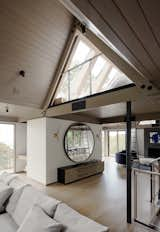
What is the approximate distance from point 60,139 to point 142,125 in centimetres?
603

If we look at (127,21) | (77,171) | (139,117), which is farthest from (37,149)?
(127,21)

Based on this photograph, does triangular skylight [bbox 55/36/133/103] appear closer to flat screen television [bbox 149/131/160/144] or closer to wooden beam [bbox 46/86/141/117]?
wooden beam [bbox 46/86/141/117]

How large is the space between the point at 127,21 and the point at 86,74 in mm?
2990

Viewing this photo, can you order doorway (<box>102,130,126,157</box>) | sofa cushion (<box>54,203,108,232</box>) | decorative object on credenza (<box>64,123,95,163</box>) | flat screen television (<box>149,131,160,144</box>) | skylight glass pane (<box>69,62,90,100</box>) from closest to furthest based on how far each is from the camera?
sofa cushion (<box>54,203,108,232</box>) < skylight glass pane (<box>69,62,90,100</box>) < decorative object on credenza (<box>64,123,95,163</box>) < flat screen television (<box>149,131,160,144</box>) < doorway (<box>102,130,126,157</box>)

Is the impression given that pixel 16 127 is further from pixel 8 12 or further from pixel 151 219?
pixel 151 219

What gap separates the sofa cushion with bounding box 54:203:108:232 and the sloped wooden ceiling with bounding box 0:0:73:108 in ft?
9.37

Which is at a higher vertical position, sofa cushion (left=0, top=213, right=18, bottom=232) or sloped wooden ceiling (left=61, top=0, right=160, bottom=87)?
sloped wooden ceiling (left=61, top=0, right=160, bottom=87)

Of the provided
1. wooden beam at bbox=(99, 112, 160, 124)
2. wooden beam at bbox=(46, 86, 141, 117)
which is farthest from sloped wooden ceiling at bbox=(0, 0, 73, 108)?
wooden beam at bbox=(99, 112, 160, 124)

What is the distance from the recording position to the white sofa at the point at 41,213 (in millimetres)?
1532

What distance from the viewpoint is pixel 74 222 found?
5.23 ft

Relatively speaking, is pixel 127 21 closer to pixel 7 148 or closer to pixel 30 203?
pixel 30 203

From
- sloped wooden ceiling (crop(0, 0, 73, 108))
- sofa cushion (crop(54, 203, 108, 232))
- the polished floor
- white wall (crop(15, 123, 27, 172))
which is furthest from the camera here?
white wall (crop(15, 123, 27, 172))

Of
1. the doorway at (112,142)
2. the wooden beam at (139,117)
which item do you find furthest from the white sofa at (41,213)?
the doorway at (112,142)

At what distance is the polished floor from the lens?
287cm
